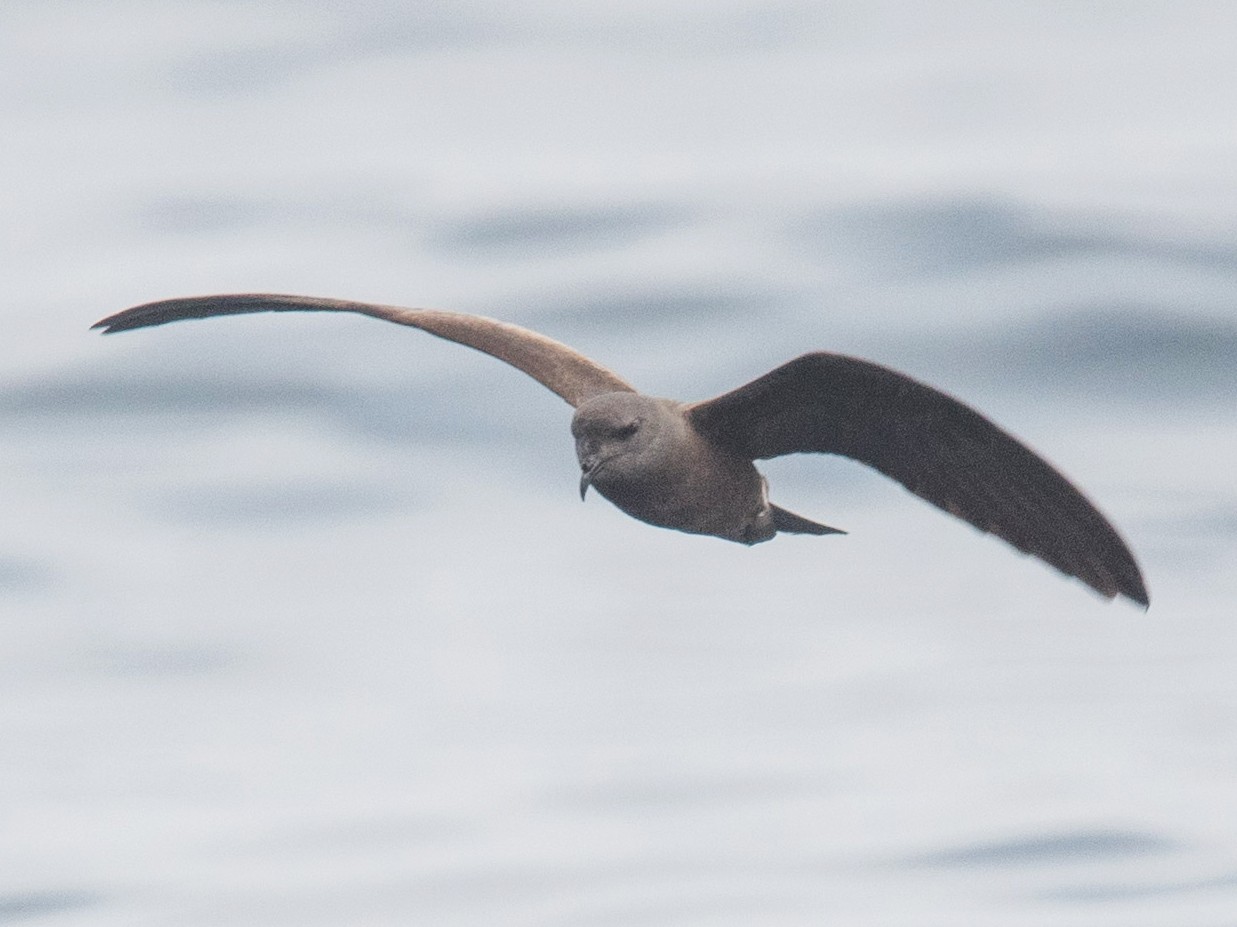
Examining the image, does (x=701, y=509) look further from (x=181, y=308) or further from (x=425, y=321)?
(x=181, y=308)

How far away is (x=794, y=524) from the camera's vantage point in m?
7.23

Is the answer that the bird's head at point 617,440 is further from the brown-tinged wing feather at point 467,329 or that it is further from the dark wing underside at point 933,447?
the brown-tinged wing feather at point 467,329

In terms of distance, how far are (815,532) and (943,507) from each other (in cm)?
91

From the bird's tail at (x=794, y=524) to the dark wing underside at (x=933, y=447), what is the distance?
1.69 ft

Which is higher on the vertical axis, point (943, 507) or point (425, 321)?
point (425, 321)

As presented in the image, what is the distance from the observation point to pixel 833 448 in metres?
6.64

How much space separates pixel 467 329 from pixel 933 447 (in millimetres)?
2150

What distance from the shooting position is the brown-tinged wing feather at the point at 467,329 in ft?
25.0

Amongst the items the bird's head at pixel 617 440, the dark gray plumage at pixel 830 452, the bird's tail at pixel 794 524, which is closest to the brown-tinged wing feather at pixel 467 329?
the dark gray plumage at pixel 830 452

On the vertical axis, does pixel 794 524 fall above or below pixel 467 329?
below

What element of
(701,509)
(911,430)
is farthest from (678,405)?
(911,430)

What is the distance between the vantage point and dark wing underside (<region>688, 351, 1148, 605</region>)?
19.8ft

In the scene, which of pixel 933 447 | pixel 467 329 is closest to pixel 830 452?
pixel 933 447

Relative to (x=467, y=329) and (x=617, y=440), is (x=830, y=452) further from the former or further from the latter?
(x=467, y=329)
